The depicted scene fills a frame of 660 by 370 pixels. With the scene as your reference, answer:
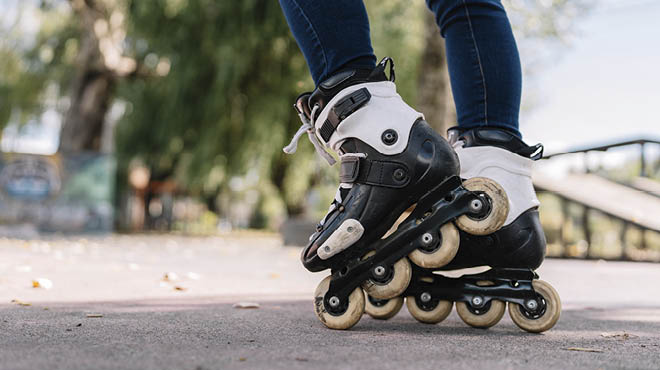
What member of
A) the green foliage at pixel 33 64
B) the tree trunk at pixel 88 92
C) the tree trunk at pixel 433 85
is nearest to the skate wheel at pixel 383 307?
the tree trunk at pixel 433 85

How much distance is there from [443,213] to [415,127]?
0.21 metres

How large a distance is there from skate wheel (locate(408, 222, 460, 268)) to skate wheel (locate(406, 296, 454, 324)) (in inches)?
7.6

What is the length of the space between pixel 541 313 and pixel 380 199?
0.45 meters

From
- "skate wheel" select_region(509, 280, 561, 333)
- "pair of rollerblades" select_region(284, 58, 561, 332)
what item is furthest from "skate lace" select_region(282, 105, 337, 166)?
"skate wheel" select_region(509, 280, 561, 333)

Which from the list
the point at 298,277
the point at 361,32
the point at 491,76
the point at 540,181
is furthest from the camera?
the point at 540,181

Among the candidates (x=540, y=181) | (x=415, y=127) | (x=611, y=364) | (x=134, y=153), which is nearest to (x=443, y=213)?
(x=415, y=127)

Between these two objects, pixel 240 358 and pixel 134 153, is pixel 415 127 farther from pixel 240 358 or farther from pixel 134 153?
pixel 134 153

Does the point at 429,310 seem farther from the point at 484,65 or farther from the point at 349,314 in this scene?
the point at 484,65

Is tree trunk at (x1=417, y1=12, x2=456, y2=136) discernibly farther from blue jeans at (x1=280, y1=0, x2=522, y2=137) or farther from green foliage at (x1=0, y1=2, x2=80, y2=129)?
green foliage at (x1=0, y1=2, x2=80, y2=129)

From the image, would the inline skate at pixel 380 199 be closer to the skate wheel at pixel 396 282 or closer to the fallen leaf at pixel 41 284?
the skate wheel at pixel 396 282

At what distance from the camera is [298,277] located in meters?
3.28

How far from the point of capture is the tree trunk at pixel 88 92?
469 inches

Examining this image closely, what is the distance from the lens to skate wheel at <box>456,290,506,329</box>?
1413mm

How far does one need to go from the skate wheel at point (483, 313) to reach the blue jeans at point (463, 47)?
44 cm
